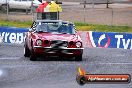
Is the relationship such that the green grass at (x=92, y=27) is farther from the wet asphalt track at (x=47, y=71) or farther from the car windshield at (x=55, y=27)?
the car windshield at (x=55, y=27)

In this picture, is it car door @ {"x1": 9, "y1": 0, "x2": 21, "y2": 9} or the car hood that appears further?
car door @ {"x1": 9, "y1": 0, "x2": 21, "y2": 9}

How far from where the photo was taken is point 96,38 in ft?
81.5

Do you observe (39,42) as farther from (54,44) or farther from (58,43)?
(58,43)

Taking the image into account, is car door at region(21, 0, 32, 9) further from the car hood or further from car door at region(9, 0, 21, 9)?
the car hood

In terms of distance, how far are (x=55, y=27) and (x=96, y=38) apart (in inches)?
305

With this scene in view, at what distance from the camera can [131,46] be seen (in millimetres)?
24078

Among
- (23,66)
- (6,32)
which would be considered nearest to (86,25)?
(6,32)

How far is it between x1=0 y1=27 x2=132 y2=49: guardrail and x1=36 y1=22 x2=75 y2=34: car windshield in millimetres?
7197

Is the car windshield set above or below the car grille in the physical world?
above

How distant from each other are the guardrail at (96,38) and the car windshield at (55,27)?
7.20 m

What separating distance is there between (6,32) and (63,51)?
1021 cm

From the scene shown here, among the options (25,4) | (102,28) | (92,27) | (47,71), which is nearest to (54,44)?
(47,71)

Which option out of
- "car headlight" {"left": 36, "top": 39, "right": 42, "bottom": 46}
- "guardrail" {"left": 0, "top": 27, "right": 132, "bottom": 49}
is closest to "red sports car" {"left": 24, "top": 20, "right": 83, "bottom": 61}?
"car headlight" {"left": 36, "top": 39, "right": 42, "bottom": 46}

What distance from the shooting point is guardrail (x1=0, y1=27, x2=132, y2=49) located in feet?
79.8
